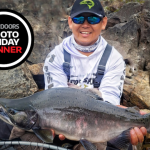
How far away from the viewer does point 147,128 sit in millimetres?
2031

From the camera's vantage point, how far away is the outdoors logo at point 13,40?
12.5ft

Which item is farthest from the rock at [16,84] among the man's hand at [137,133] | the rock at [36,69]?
the man's hand at [137,133]

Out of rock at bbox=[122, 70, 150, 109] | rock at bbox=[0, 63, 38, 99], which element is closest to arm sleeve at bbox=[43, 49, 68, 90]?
rock at bbox=[0, 63, 38, 99]

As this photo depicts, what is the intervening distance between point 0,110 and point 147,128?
1694 millimetres

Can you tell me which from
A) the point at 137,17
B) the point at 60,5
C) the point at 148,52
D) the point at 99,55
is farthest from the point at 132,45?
the point at 60,5

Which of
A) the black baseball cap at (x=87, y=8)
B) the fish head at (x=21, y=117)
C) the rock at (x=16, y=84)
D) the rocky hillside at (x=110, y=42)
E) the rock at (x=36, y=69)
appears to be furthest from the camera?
the rock at (x=36, y=69)

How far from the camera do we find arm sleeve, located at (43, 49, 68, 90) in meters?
2.92

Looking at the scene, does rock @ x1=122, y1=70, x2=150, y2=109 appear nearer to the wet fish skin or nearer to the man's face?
the man's face

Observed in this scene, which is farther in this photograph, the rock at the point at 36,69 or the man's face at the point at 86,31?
the rock at the point at 36,69

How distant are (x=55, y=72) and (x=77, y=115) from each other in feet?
3.94

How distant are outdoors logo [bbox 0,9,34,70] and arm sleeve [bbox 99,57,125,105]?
Result: 2002 millimetres

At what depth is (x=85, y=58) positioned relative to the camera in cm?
304

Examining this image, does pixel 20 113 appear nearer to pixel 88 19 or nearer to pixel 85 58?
pixel 85 58

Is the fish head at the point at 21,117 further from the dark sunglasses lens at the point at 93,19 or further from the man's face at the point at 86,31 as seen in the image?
the dark sunglasses lens at the point at 93,19
